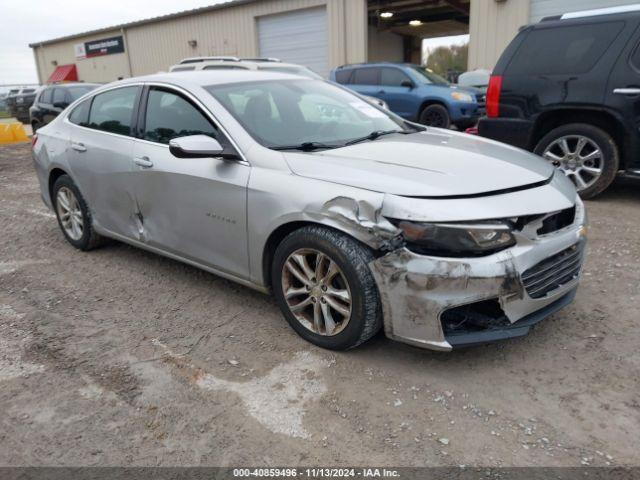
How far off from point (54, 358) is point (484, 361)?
8.10ft

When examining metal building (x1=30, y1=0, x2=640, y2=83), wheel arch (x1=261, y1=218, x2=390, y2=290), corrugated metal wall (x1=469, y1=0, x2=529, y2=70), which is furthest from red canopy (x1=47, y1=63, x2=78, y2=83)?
wheel arch (x1=261, y1=218, x2=390, y2=290)

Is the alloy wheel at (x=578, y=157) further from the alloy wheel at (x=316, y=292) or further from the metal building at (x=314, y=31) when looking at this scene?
the metal building at (x=314, y=31)

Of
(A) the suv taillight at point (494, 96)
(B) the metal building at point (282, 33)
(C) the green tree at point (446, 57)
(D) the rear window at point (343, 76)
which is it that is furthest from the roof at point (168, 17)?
(C) the green tree at point (446, 57)

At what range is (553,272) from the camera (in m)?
2.87

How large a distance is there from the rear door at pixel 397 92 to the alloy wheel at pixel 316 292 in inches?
374

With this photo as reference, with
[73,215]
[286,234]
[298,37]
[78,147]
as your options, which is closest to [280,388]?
[286,234]

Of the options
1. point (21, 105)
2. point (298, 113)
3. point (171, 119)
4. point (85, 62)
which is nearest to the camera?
point (298, 113)

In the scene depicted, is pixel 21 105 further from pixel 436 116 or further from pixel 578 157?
pixel 578 157

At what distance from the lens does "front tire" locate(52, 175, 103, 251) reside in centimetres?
472

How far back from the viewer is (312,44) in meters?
18.4

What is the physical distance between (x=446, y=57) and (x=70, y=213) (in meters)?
41.3

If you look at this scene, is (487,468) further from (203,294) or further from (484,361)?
(203,294)

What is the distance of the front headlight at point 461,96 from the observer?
37.1ft

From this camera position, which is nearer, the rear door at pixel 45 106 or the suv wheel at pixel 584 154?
the suv wheel at pixel 584 154
